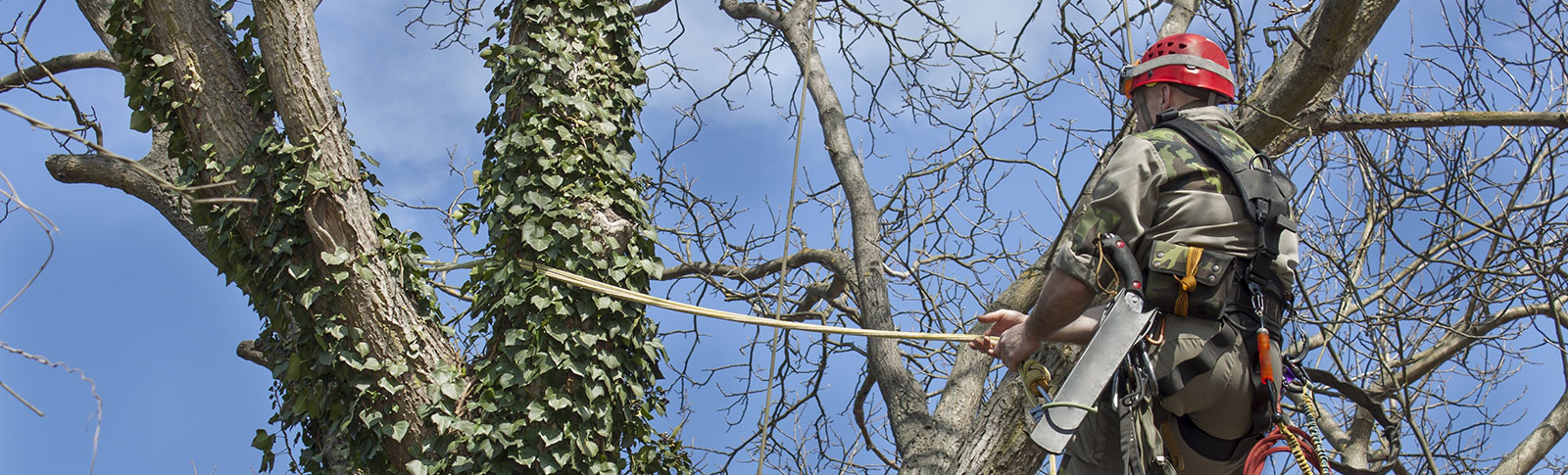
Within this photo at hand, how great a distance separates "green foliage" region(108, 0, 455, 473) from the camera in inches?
161

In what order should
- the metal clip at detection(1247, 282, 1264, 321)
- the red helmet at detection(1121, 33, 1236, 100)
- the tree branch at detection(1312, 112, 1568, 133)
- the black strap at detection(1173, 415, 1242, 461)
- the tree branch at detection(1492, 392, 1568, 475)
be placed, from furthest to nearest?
the tree branch at detection(1492, 392, 1568, 475) → the tree branch at detection(1312, 112, 1568, 133) → the red helmet at detection(1121, 33, 1236, 100) → the black strap at detection(1173, 415, 1242, 461) → the metal clip at detection(1247, 282, 1264, 321)

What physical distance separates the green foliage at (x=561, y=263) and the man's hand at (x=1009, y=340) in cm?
133

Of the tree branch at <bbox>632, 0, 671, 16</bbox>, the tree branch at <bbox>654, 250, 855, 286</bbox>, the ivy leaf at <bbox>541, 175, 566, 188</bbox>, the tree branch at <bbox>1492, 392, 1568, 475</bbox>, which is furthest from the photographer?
the tree branch at <bbox>632, 0, 671, 16</bbox>

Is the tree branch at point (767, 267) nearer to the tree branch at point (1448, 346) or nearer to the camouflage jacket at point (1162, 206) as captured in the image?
the tree branch at point (1448, 346)

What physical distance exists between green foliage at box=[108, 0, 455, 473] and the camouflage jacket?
2.31m

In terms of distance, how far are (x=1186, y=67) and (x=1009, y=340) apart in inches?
37.3

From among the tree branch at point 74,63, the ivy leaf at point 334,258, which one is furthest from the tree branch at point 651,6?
the ivy leaf at point 334,258

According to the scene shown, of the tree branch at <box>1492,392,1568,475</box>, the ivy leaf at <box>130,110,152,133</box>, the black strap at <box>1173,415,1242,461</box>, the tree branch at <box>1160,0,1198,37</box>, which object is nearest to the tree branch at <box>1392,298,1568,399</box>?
the tree branch at <box>1492,392,1568,475</box>

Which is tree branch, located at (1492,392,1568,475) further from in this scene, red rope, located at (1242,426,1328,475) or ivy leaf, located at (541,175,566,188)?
ivy leaf, located at (541,175,566,188)

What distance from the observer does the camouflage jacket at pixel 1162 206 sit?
3.21 meters

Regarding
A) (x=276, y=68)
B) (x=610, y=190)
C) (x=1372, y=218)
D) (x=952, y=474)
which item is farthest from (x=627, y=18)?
(x=1372, y=218)

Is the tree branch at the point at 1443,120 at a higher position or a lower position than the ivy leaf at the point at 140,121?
higher

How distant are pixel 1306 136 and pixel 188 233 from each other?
203 inches

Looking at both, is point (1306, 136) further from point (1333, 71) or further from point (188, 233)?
point (188, 233)
